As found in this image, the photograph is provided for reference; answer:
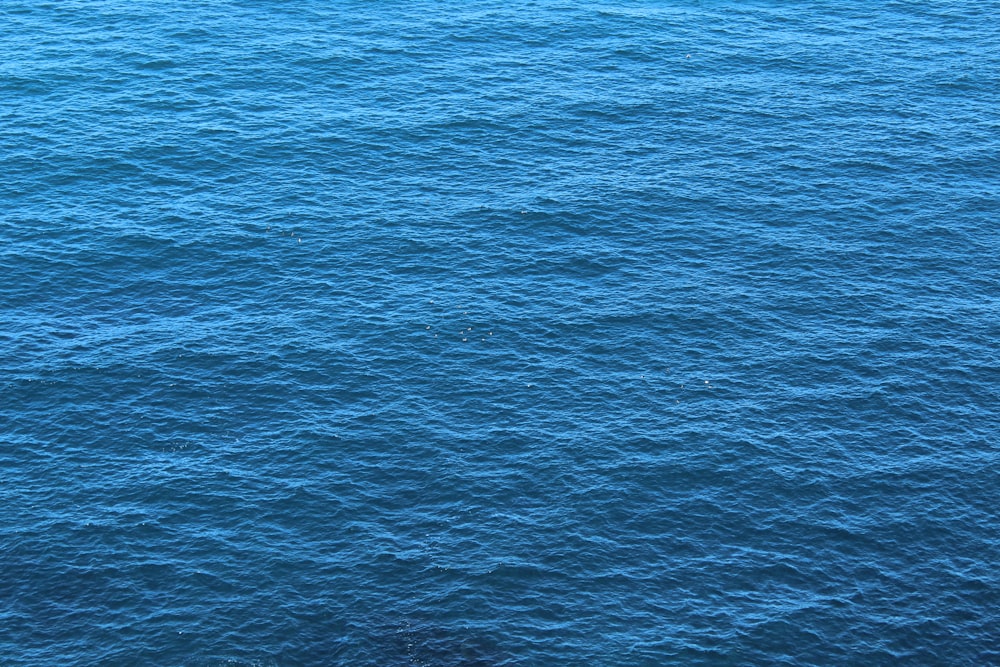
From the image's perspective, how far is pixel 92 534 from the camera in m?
134

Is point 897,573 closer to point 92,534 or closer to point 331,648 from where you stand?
point 331,648

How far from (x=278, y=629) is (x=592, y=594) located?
3050 cm

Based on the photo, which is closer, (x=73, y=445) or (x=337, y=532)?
(x=337, y=532)

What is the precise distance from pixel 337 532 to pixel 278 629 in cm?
1427

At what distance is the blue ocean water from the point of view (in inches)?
4958

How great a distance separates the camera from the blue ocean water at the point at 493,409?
413 ft

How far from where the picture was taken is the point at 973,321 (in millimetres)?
166625

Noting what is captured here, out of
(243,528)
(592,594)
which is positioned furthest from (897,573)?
(243,528)

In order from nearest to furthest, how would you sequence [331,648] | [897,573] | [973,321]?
[331,648]
[897,573]
[973,321]

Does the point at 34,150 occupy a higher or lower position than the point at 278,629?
higher

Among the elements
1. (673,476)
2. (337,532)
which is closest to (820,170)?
(673,476)

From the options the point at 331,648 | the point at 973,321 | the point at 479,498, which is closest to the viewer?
the point at 331,648

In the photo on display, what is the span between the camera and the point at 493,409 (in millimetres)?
152375

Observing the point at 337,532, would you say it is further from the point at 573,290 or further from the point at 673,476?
the point at 573,290
